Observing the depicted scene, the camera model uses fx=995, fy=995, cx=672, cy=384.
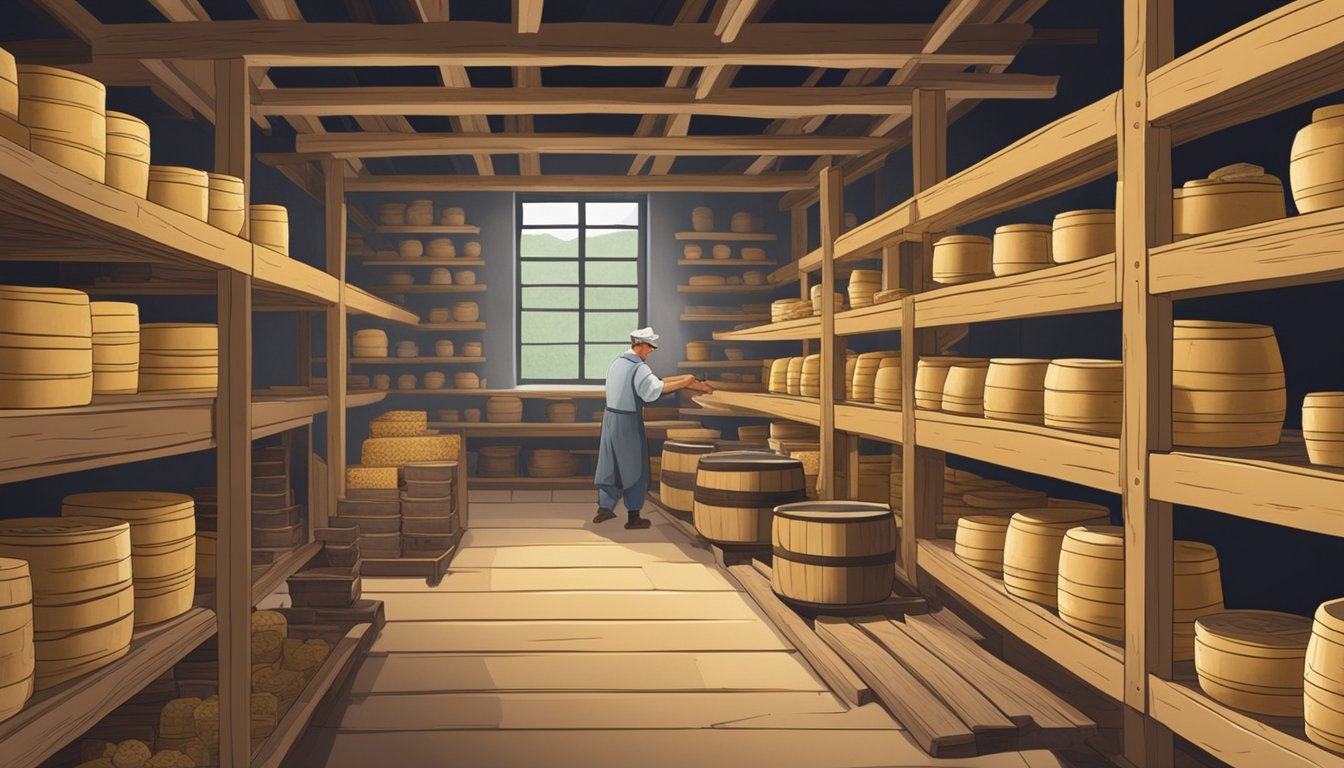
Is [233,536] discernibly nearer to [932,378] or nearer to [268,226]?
[268,226]

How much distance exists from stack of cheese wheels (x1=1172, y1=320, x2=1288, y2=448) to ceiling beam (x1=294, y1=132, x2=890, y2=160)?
16.8 ft

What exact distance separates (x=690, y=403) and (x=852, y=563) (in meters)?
7.57

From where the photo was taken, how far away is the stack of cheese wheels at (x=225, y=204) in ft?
11.2

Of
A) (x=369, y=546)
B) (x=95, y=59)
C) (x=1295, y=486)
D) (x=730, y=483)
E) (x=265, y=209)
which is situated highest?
(x=95, y=59)

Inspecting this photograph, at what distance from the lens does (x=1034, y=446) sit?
12.2ft

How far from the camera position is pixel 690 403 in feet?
41.1

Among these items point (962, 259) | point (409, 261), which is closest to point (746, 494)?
point (962, 259)

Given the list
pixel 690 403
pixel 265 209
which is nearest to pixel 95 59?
pixel 265 209

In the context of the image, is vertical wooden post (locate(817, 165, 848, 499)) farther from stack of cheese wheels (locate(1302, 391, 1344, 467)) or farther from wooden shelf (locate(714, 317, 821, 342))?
stack of cheese wheels (locate(1302, 391, 1344, 467))

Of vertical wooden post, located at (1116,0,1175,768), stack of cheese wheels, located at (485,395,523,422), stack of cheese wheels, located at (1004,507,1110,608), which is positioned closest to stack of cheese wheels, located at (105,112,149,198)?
vertical wooden post, located at (1116,0,1175,768)

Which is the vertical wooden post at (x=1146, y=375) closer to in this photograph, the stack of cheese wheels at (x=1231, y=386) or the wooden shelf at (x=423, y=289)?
the stack of cheese wheels at (x=1231, y=386)

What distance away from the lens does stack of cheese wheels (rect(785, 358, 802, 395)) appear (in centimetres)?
798

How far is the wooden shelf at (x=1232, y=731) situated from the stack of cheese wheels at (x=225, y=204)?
3.32m

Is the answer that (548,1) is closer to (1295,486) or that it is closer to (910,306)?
(910,306)
